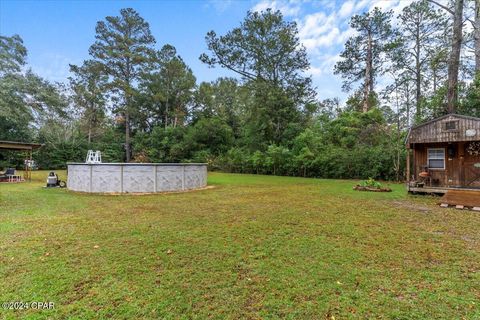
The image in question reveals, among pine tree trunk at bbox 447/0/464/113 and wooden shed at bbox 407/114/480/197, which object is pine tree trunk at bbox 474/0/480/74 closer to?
pine tree trunk at bbox 447/0/464/113

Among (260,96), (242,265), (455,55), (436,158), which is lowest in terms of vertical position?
(242,265)

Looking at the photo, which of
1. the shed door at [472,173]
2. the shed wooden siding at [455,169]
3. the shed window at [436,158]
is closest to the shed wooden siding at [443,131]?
the shed wooden siding at [455,169]

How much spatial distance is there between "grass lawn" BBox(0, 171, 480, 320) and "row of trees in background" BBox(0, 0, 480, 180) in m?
10.8

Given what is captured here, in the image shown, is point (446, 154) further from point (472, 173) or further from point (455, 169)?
point (472, 173)

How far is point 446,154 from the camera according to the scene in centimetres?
966

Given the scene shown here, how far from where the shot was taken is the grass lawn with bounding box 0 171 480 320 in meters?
2.23

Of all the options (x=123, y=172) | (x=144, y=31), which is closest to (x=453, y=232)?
(x=123, y=172)

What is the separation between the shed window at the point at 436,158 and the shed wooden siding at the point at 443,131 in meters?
1.05

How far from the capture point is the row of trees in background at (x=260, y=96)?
48.4 ft

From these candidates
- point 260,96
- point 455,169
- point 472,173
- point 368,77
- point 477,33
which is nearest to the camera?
point 472,173

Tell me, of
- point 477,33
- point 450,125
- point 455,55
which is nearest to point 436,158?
point 450,125

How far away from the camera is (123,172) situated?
959 centimetres

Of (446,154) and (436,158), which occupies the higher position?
(446,154)

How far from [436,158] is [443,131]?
1.42 meters
